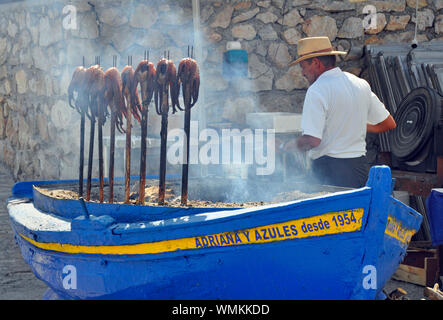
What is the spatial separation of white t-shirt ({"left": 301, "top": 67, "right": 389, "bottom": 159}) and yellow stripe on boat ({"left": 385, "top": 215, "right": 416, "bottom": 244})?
1.28 meters

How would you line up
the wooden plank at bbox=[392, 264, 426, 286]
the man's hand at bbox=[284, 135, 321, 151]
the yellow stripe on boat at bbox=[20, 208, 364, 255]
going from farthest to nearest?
the wooden plank at bbox=[392, 264, 426, 286]
the man's hand at bbox=[284, 135, 321, 151]
the yellow stripe on boat at bbox=[20, 208, 364, 255]

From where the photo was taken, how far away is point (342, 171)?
184 inches

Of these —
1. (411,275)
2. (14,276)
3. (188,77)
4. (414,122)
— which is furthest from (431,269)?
(14,276)

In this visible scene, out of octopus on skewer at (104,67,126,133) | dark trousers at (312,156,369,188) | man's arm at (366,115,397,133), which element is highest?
octopus on skewer at (104,67,126,133)

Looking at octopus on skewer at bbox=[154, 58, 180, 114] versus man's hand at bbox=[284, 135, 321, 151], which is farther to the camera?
man's hand at bbox=[284, 135, 321, 151]

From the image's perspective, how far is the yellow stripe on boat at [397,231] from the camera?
3.15m

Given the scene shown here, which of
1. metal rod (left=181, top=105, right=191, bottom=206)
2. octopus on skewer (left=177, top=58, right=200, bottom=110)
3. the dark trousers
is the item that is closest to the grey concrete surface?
metal rod (left=181, top=105, right=191, bottom=206)

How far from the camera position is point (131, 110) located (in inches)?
156

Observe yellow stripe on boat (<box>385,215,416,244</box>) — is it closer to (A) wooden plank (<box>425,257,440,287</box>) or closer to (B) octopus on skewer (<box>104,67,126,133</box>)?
(A) wooden plank (<box>425,257,440,287</box>)

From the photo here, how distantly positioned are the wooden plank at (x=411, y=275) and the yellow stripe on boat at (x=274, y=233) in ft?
7.37

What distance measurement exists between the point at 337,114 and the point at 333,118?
0.04 metres

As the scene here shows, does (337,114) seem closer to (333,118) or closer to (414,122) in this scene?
(333,118)

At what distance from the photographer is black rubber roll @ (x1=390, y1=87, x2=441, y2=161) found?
5.29 meters
